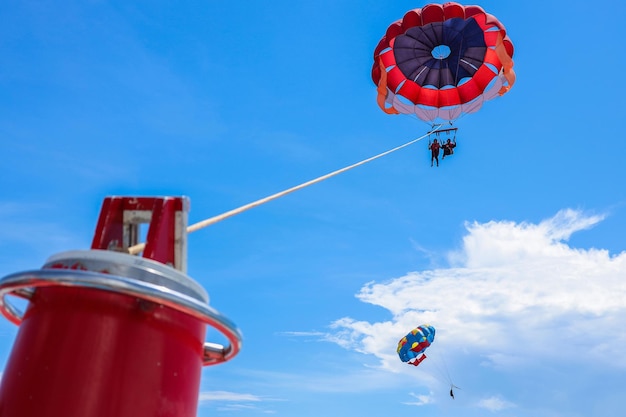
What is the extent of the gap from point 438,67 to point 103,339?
27599mm

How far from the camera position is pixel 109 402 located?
1.59 metres

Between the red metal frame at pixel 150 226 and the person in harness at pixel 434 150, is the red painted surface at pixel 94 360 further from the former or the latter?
the person in harness at pixel 434 150

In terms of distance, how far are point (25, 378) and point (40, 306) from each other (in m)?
0.21

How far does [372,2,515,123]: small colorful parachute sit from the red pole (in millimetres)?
24073

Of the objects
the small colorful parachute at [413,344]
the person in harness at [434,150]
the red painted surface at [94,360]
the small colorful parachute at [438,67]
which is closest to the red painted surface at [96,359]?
the red painted surface at [94,360]

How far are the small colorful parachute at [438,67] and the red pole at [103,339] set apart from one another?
948 inches

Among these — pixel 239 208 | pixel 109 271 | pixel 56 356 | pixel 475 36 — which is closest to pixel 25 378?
pixel 56 356

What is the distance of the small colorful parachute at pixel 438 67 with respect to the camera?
25.2m

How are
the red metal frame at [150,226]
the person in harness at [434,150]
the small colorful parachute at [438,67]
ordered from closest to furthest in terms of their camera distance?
the red metal frame at [150,226] → the small colorful parachute at [438,67] → the person in harness at [434,150]

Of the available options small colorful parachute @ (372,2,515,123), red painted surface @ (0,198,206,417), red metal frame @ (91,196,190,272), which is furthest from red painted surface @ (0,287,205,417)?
small colorful parachute @ (372,2,515,123)

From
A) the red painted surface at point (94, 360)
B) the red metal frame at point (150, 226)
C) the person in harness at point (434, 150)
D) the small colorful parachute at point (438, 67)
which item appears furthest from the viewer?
the person in harness at point (434, 150)

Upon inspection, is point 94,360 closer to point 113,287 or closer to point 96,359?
point 96,359

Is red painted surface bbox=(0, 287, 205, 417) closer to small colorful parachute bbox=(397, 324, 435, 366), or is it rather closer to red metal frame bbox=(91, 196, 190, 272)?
red metal frame bbox=(91, 196, 190, 272)

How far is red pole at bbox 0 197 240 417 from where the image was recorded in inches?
62.8
